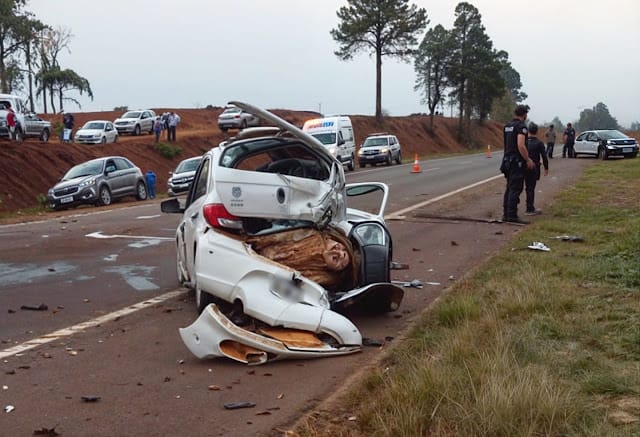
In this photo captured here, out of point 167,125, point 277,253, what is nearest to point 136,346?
point 277,253

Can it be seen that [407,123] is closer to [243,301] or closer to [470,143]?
[470,143]

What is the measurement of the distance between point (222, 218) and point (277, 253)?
1.86ft

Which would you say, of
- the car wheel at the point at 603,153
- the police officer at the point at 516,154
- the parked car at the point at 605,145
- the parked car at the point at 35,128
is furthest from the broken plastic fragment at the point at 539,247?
the parked car at the point at 35,128

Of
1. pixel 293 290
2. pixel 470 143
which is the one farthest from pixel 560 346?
pixel 470 143

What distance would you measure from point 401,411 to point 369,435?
0.73 ft

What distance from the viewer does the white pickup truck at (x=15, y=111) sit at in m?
32.8

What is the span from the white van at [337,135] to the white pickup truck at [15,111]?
12.9 m

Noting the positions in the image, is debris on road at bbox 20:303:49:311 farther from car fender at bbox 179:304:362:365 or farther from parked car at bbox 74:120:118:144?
parked car at bbox 74:120:118:144

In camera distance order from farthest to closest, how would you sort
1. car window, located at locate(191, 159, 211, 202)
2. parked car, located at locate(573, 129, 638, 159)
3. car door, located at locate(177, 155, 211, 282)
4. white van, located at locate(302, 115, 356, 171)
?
parked car, located at locate(573, 129, 638, 159), white van, located at locate(302, 115, 356, 171), car window, located at locate(191, 159, 211, 202), car door, located at locate(177, 155, 211, 282)

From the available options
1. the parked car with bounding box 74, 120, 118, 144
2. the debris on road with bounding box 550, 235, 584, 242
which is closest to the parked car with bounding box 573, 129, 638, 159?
the parked car with bounding box 74, 120, 118, 144

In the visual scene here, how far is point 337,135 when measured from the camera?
35.0 metres

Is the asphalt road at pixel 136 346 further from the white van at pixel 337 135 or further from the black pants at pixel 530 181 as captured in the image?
the white van at pixel 337 135

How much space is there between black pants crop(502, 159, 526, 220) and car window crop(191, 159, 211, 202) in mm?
7416

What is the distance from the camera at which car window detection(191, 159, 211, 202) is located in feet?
24.4
